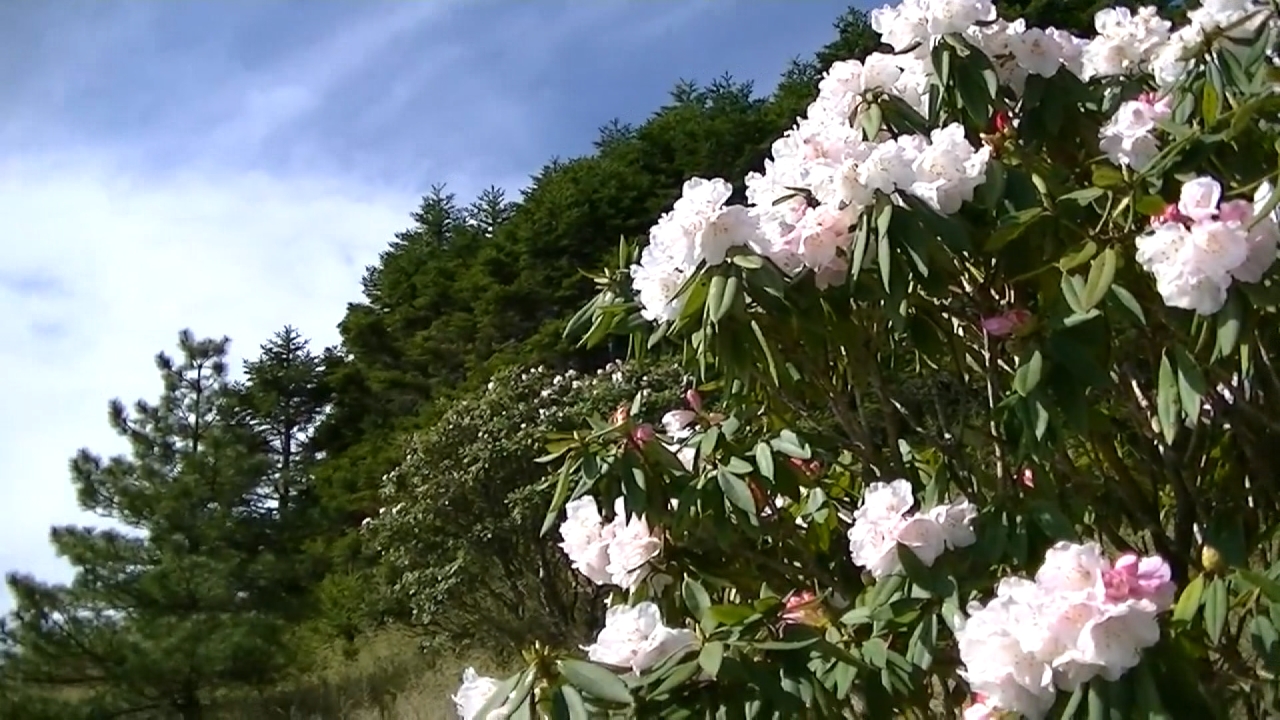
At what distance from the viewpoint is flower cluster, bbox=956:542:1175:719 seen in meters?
1.30

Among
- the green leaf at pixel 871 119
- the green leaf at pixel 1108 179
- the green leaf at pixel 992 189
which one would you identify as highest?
the green leaf at pixel 871 119

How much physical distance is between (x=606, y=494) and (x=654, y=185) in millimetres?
12004

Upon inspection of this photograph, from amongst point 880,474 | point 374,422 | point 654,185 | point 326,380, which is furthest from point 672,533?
point 326,380

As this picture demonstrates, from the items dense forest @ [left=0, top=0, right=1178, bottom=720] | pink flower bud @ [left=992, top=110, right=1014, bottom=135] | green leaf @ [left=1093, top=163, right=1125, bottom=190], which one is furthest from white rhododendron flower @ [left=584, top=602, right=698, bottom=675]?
dense forest @ [left=0, top=0, right=1178, bottom=720]

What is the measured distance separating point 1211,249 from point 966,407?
73 centimetres

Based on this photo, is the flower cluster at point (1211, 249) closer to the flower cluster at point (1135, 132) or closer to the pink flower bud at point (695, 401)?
the flower cluster at point (1135, 132)

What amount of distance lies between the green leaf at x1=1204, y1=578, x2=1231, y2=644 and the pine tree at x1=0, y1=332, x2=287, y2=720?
28.2 feet

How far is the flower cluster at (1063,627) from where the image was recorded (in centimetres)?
130

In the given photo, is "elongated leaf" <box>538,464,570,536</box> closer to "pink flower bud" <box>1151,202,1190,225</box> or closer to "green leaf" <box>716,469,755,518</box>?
"green leaf" <box>716,469,755,518</box>

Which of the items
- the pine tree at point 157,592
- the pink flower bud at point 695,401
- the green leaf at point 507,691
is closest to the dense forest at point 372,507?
the pine tree at point 157,592

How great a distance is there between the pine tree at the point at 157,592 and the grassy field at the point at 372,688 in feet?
0.91

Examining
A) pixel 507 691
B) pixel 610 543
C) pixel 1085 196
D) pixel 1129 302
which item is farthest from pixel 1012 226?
pixel 507 691

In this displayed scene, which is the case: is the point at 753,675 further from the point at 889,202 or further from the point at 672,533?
the point at 889,202

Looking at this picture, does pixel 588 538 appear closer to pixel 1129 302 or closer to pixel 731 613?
pixel 731 613
